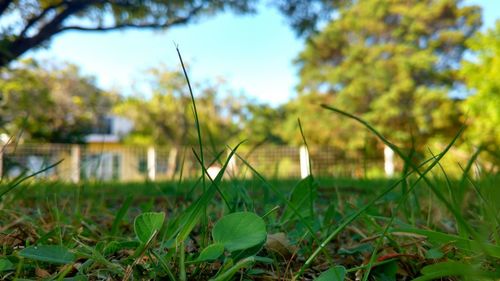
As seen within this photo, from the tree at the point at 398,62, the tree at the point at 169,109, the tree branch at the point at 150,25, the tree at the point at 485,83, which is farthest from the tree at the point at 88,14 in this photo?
the tree at the point at 169,109

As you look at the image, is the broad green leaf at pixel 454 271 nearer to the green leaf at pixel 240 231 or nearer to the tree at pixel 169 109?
the green leaf at pixel 240 231

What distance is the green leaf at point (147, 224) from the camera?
48cm

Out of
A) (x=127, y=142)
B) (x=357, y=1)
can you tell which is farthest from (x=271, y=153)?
(x=127, y=142)

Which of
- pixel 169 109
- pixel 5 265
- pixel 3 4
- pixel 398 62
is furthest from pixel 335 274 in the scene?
pixel 169 109

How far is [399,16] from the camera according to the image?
20172 millimetres

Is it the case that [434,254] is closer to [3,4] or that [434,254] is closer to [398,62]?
[3,4]

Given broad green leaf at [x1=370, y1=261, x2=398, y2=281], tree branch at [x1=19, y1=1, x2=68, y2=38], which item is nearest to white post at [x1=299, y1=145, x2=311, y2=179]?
broad green leaf at [x1=370, y1=261, x2=398, y2=281]

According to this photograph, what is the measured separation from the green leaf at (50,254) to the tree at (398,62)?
61.5 feet

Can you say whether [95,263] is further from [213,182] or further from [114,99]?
[114,99]

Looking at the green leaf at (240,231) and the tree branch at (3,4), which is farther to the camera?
the tree branch at (3,4)

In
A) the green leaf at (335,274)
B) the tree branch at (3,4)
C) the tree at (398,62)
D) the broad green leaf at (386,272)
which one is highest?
the tree at (398,62)

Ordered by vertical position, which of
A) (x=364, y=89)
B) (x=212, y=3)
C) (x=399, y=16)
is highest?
(x=399, y=16)

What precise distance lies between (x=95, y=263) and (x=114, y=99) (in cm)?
2484

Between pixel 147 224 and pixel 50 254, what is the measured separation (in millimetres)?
108
